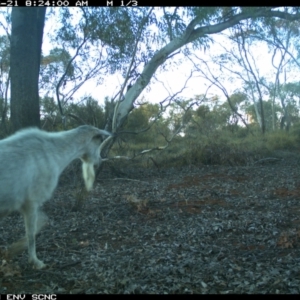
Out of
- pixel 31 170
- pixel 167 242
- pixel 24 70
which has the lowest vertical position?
pixel 167 242

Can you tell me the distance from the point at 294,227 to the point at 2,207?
13.7 ft

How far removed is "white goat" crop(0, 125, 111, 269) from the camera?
4.45 meters

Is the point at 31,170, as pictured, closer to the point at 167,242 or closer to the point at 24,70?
the point at 167,242

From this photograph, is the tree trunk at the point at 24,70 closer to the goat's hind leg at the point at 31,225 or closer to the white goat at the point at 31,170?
the white goat at the point at 31,170

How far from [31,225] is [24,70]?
5.78 meters

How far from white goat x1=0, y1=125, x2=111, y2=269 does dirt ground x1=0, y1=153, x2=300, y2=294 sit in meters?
0.57

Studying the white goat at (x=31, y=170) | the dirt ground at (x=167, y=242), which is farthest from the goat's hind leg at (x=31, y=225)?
the dirt ground at (x=167, y=242)

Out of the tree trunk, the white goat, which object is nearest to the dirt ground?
the white goat

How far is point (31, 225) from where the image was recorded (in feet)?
15.7

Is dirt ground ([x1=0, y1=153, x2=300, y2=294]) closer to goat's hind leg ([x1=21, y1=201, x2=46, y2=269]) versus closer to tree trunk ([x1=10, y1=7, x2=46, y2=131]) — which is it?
goat's hind leg ([x1=21, y1=201, x2=46, y2=269])

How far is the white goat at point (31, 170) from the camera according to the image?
4445mm

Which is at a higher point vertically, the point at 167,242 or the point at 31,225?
the point at 31,225

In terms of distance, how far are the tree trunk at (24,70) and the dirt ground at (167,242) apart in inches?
76.9

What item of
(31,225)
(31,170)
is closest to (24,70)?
(31,170)
